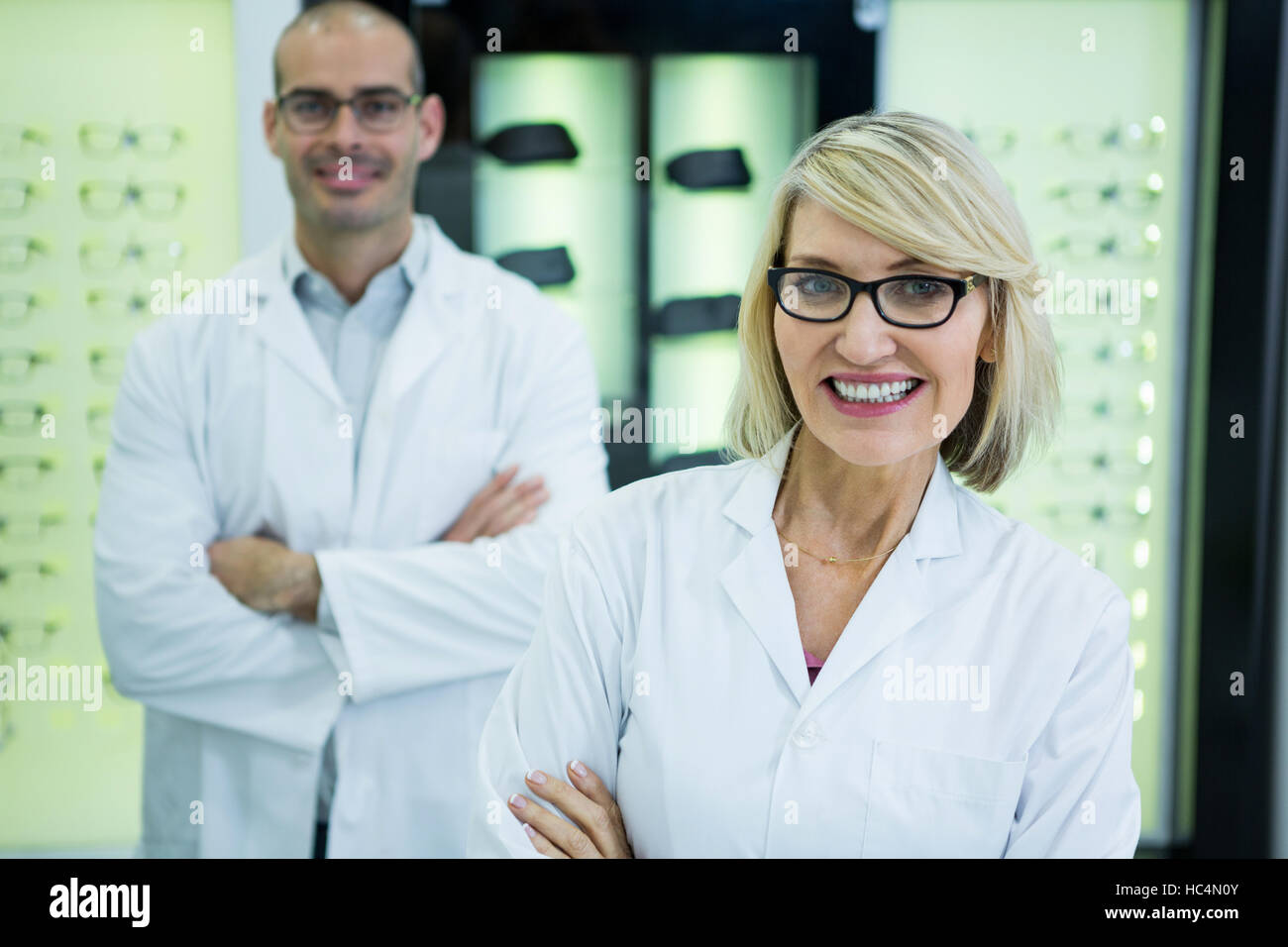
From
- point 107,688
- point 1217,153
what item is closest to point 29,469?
point 107,688

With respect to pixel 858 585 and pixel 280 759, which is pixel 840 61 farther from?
pixel 280 759

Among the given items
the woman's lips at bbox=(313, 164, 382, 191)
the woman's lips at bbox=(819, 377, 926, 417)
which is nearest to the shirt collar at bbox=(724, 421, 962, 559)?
the woman's lips at bbox=(819, 377, 926, 417)

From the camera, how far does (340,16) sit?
5.55 ft

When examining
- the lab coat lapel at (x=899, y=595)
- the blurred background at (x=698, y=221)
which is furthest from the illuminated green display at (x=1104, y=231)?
the lab coat lapel at (x=899, y=595)

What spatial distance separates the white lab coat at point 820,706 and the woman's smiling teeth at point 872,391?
7.0 inches

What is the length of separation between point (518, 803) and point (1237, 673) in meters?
1.48

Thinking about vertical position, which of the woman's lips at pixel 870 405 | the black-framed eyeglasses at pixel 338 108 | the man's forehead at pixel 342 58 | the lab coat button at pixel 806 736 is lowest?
the lab coat button at pixel 806 736

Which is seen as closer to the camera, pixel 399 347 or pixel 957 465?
pixel 957 465

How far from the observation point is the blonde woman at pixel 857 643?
1.13 meters

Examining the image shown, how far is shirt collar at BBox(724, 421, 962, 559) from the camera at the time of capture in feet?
4.08

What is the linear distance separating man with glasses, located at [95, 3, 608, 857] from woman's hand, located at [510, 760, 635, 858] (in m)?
0.51

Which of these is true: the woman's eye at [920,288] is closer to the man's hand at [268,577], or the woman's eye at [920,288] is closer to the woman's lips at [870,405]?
the woman's lips at [870,405]

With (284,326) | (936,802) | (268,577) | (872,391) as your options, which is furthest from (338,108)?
(936,802)

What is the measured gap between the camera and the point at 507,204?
1.82m
